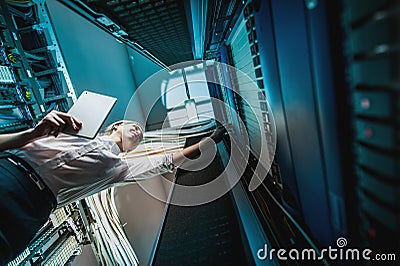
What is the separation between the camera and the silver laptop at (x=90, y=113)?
3.47 feet

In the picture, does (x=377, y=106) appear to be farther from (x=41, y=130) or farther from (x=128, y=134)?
(x=128, y=134)

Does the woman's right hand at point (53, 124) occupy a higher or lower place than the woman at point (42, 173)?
higher

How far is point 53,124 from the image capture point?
3.33 feet

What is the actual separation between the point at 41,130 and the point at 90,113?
0.77 feet

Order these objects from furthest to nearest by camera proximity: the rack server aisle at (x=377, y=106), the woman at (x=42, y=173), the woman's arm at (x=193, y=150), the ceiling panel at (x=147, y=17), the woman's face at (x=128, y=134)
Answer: the woman's arm at (x=193, y=150), the woman's face at (x=128, y=134), the woman at (x=42, y=173), the ceiling panel at (x=147, y=17), the rack server aisle at (x=377, y=106)

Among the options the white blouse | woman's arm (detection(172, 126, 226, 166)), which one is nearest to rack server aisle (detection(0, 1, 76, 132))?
the white blouse

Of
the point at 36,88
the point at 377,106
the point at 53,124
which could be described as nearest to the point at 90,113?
the point at 53,124

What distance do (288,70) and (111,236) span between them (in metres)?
2.21

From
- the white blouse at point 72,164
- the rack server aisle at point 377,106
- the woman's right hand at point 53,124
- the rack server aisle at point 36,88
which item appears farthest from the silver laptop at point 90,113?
the rack server aisle at point 377,106

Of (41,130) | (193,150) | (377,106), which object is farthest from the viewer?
(193,150)

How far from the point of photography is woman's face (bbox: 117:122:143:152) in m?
1.71

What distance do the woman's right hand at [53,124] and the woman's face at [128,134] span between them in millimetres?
642

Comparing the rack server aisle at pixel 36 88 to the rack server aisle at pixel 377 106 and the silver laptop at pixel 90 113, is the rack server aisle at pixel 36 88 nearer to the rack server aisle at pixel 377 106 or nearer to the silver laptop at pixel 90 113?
the silver laptop at pixel 90 113

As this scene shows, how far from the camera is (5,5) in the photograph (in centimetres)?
153
